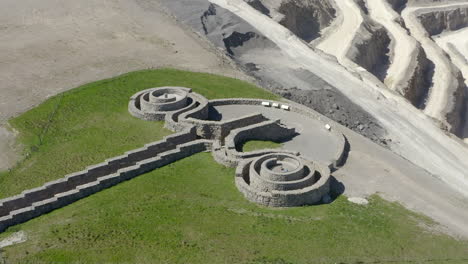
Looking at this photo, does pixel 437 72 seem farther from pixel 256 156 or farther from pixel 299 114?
pixel 256 156

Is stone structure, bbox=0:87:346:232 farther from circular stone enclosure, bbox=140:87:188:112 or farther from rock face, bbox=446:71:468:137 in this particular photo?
rock face, bbox=446:71:468:137

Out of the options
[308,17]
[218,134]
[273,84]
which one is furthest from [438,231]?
[308,17]

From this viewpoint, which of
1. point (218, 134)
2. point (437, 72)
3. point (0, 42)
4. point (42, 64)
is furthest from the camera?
point (437, 72)

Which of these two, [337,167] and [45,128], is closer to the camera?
[337,167]

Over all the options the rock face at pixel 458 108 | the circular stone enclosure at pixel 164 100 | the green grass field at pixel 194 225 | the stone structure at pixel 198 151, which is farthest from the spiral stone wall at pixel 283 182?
the rock face at pixel 458 108

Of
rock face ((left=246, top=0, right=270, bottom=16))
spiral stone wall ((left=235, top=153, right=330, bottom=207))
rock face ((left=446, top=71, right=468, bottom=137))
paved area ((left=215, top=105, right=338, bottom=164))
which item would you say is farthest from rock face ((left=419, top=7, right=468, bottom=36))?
spiral stone wall ((left=235, top=153, right=330, bottom=207))

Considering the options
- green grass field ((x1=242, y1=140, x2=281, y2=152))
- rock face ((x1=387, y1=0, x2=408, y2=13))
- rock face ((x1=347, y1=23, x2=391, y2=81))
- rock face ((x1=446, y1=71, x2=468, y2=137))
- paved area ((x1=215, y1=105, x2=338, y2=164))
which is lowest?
rock face ((x1=446, y1=71, x2=468, y2=137))
